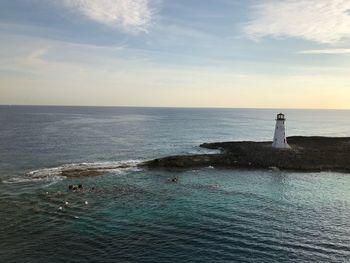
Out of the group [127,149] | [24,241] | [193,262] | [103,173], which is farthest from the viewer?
[127,149]

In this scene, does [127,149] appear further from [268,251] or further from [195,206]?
[268,251]

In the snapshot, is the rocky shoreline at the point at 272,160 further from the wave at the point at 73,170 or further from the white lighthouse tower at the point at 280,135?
the wave at the point at 73,170

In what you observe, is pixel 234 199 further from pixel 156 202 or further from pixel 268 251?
pixel 268 251

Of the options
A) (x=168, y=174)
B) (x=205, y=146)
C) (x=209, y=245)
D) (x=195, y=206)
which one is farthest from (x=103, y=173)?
(x=205, y=146)

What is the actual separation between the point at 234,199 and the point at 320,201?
435 inches

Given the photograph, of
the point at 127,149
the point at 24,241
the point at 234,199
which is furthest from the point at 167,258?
the point at 127,149

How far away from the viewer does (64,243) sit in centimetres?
3362

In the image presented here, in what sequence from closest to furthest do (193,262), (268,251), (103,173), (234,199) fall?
(193,262), (268,251), (234,199), (103,173)

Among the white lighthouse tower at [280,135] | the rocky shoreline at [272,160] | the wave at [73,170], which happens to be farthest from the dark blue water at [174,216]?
the white lighthouse tower at [280,135]

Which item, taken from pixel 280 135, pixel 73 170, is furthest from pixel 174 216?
pixel 280 135

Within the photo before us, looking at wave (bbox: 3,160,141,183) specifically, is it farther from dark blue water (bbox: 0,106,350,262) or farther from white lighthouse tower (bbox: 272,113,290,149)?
white lighthouse tower (bbox: 272,113,290,149)

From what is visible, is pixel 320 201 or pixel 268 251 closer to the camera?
pixel 268 251

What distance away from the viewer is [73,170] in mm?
64562

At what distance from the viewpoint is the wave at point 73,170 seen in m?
58.2
